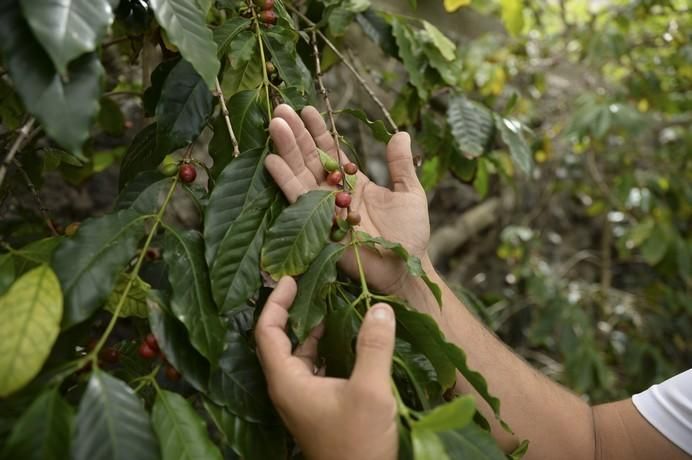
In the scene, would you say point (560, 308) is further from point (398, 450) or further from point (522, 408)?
point (398, 450)

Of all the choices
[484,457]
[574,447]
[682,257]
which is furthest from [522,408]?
[682,257]

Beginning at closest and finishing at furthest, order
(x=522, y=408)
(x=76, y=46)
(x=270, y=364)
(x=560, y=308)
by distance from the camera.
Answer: (x=76, y=46)
(x=270, y=364)
(x=522, y=408)
(x=560, y=308)

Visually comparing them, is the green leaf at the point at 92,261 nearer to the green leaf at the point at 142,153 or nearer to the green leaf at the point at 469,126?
the green leaf at the point at 142,153

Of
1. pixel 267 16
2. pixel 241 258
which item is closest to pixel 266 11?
pixel 267 16

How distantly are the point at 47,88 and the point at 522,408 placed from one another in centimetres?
93

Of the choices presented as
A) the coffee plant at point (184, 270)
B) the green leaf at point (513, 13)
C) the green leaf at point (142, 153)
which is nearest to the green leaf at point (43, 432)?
the coffee plant at point (184, 270)

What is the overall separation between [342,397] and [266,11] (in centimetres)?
60

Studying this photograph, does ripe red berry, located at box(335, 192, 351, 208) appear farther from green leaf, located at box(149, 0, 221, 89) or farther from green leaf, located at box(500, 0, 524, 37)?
green leaf, located at box(500, 0, 524, 37)

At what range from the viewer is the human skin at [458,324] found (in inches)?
36.7

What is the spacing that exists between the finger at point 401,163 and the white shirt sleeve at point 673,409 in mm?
659

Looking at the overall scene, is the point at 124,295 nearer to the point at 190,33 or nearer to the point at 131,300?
the point at 131,300

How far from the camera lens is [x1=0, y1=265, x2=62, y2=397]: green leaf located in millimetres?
568

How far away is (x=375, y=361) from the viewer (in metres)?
0.66

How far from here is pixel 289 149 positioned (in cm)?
90
